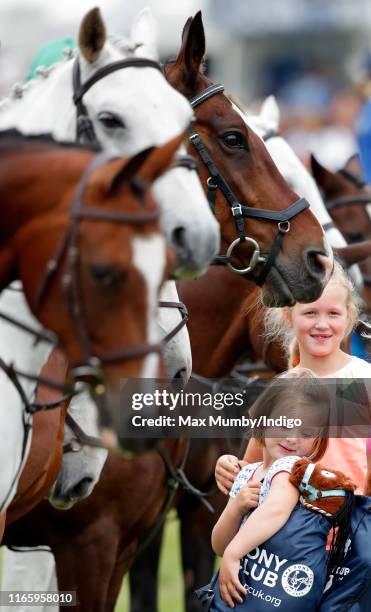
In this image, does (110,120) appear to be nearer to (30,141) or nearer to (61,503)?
(30,141)

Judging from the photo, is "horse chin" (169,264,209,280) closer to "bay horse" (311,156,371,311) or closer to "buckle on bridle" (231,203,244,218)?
"buckle on bridle" (231,203,244,218)

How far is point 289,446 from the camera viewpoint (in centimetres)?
402

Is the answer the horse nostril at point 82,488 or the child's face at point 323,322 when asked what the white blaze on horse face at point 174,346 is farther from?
the horse nostril at point 82,488

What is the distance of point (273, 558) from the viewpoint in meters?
3.87

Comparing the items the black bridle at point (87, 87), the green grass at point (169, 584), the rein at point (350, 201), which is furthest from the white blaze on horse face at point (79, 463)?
the rein at point (350, 201)

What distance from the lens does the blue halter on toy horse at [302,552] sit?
12.6 ft

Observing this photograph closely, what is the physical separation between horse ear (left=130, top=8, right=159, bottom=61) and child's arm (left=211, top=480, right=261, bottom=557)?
1.52 meters

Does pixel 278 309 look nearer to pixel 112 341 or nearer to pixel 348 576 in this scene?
pixel 348 576

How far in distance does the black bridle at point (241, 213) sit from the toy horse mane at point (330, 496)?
3.34 ft

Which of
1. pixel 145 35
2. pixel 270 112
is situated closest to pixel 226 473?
pixel 145 35

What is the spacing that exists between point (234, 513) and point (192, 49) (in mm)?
1842

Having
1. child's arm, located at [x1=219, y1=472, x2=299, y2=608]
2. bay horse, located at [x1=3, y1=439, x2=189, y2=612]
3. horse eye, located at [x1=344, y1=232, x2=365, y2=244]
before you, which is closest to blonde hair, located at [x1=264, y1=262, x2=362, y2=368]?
child's arm, located at [x1=219, y1=472, x2=299, y2=608]

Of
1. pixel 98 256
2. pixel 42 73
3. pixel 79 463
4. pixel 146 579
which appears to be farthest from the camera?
pixel 146 579

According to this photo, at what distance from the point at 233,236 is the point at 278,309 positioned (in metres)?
0.44
